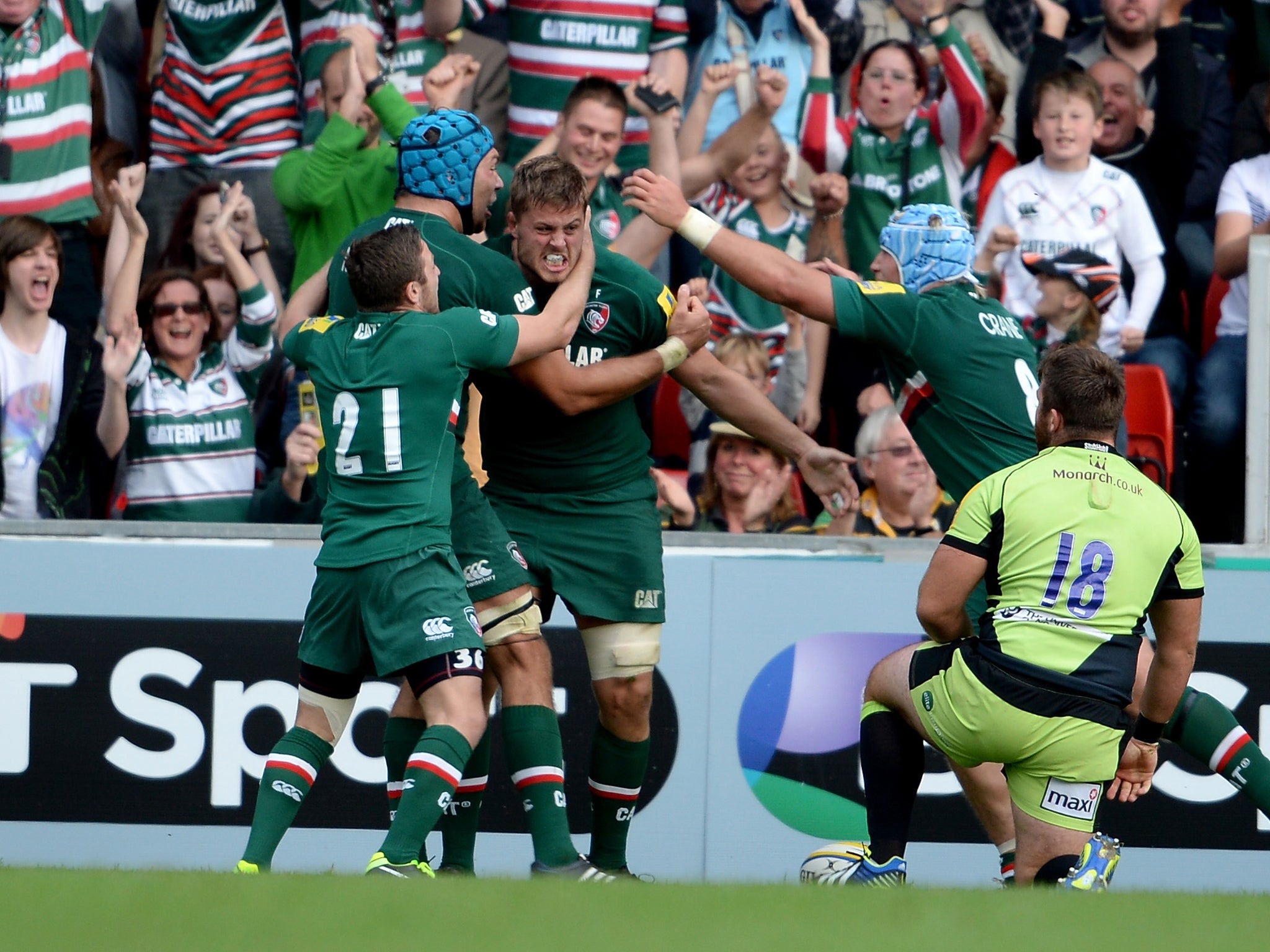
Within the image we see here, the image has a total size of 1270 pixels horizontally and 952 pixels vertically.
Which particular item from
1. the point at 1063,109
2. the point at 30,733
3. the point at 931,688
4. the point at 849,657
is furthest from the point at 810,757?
the point at 1063,109

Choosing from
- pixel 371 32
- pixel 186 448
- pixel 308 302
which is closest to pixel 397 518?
pixel 308 302

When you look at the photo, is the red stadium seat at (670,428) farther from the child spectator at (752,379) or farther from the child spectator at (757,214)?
the child spectator at (757,214)

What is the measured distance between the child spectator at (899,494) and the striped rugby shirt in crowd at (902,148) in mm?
1594

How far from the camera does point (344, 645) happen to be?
5.00m

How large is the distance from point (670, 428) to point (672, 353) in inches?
110

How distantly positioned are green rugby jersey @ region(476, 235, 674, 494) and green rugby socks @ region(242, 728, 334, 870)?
3.92 feet

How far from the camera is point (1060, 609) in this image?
4625mm

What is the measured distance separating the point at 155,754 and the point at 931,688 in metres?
3.20

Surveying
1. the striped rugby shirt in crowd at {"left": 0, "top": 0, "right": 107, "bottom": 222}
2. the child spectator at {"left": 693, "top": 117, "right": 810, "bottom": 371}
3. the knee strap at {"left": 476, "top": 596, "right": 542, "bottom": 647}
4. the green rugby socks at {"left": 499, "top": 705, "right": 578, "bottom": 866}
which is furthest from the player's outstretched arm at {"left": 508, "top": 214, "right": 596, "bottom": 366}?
the striped rugby shirt in crowd at {"left": 0, "top": 0, "right": 107, "bottom": 222}

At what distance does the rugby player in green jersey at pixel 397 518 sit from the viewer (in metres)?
4.82

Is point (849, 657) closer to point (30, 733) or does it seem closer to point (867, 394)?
point (867, 394)

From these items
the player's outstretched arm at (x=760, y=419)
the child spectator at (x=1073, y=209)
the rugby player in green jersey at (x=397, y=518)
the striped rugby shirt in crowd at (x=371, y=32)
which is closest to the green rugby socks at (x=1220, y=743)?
the player's outstretched arm at (x=760, y=419)

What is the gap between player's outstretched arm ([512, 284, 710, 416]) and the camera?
Answer: 5359 mm

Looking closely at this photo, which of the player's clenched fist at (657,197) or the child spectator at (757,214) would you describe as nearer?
the player's clenched fist at (657,197)
